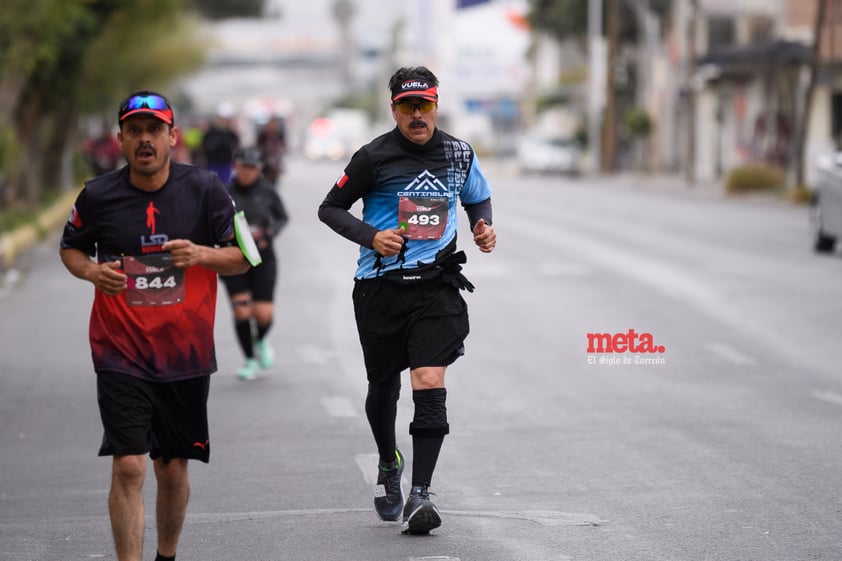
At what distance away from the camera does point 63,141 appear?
4606cm

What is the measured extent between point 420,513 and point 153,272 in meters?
1.72

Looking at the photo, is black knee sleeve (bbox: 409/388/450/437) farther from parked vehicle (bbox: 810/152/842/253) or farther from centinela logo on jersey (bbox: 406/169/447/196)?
parked vehicle (bbox: 810/152/842/253)

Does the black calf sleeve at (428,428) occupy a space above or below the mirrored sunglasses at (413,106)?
below

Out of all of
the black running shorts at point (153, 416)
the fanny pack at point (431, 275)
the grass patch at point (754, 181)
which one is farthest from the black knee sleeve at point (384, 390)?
the grass patch at point (754, 181)

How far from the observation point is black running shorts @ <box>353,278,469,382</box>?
24.3 ft

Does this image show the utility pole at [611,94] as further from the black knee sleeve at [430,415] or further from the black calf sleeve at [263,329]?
the black knee sleeve at [430,415]

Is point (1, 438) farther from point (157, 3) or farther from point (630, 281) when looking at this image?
point (157, 3)

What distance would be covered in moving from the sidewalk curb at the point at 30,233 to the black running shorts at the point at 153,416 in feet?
44.6

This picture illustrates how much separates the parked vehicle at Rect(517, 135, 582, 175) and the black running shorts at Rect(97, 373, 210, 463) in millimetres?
58253

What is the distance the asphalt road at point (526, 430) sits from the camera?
7234 millimetres

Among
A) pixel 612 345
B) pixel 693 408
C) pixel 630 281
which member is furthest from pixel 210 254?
pixel 630 281

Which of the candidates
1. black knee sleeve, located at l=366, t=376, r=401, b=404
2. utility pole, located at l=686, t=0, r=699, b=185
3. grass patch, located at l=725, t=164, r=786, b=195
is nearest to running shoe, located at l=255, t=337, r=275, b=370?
black knee sleeve, located at l=366, t=376, r=401, b=404

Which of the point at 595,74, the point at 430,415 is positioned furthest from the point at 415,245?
the point at 595,74

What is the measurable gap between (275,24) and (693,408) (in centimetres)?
19133
